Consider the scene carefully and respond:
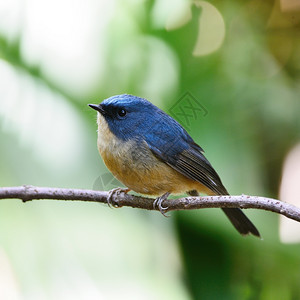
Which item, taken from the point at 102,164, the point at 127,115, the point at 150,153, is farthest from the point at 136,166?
the point at 102,164

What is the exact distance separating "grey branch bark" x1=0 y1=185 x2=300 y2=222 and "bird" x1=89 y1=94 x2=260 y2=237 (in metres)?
0.20

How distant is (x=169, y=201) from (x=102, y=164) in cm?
74

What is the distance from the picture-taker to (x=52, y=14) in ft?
9.27

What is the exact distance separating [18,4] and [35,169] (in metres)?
0.92

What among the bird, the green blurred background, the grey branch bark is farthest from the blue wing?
the grey branch bark

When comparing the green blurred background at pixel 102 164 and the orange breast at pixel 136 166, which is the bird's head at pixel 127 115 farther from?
the green blurred background at pixel 102 164

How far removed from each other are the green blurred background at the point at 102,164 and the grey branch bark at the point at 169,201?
1.78 feet

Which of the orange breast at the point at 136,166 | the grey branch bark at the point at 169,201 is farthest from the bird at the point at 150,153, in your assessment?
the grey branch bark at the point at 169,201

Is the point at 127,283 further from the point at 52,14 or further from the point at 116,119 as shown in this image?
the point at 52,14

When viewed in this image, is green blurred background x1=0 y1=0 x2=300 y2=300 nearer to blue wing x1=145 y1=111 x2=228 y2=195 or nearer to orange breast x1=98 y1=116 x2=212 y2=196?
blue wing x1=145 y1=111 x2=228 y2=195

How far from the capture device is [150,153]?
242 cm

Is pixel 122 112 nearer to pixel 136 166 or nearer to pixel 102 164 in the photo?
pixel 136 166

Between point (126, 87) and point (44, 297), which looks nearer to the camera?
point (44, 297)

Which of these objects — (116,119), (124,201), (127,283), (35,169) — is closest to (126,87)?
(116,119)
